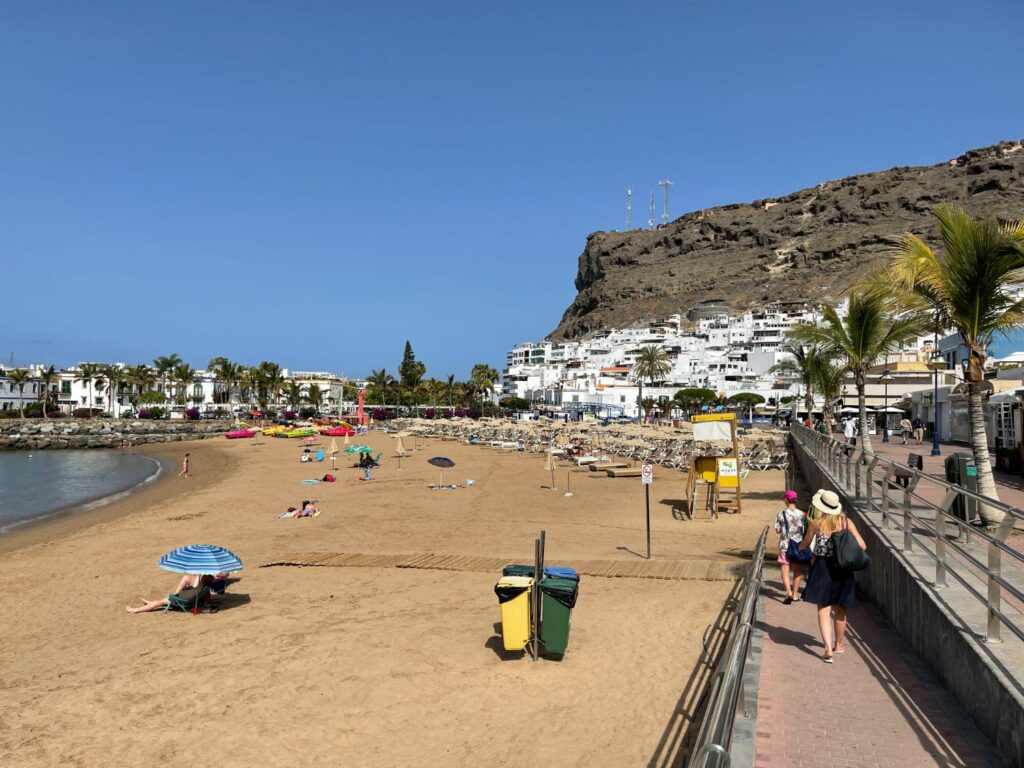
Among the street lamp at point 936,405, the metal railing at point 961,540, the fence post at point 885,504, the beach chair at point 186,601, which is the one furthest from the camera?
the street lamp at point 936,405

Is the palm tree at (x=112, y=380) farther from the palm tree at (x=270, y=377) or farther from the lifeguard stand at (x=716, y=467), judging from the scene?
the lifeguard stand at (x=716, y=467)

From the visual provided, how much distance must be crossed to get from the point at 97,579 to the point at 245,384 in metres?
109

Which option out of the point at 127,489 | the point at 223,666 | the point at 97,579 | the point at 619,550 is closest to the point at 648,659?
the point at 223,666

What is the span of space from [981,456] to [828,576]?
232 inches

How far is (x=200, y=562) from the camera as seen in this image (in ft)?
33.9

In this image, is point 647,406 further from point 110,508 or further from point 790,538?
point 790,538

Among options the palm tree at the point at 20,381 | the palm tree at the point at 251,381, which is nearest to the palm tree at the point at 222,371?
the palm tree at the point at 251,381

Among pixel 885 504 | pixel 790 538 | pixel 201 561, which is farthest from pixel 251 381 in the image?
pixel 885 504

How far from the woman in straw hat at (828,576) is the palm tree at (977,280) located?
5.08 metres

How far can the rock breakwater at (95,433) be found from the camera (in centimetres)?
6669

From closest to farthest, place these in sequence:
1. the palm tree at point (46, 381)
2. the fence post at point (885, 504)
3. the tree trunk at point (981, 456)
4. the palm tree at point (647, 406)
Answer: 1. the fence post at point (885, 504)
2. the tree trunk at point (981, 456)
3. the palm tree at point (647, 406)
4. the palm tree at point (46, 381)

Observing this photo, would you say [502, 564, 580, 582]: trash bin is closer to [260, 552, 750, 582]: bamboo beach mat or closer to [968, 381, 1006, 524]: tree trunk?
[260, 552, 750, 582]: bamboo beach mat

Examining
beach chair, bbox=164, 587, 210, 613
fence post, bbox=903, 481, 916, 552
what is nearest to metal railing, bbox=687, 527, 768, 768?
fence post, bbox=903, 481, 916, 552

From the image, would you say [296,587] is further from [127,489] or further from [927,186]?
[927,186]
